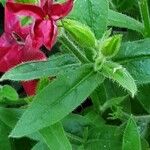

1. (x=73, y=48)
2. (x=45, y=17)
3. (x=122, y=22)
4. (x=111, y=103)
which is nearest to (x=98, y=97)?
(x=111, y=103)

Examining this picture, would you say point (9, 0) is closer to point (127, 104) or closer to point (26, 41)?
point (26, 41)

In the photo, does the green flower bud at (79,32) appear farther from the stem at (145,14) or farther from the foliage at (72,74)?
the stem at (145,14)

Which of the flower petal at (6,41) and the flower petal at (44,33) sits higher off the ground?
the flower petal at (44,33)

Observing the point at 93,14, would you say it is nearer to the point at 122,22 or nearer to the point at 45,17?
the point at 122,22

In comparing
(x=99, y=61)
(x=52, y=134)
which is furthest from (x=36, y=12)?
(x=52, y=134)

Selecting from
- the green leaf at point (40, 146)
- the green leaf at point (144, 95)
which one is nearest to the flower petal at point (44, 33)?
the green leaf at point (40, 146)

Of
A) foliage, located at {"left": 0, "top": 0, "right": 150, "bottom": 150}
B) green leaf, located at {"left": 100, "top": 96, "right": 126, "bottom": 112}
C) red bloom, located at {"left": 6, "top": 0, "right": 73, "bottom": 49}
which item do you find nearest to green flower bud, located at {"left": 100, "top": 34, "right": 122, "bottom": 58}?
foliage, located at {"left": 0, "top": 0, "right": 150, "bottom": 150}
